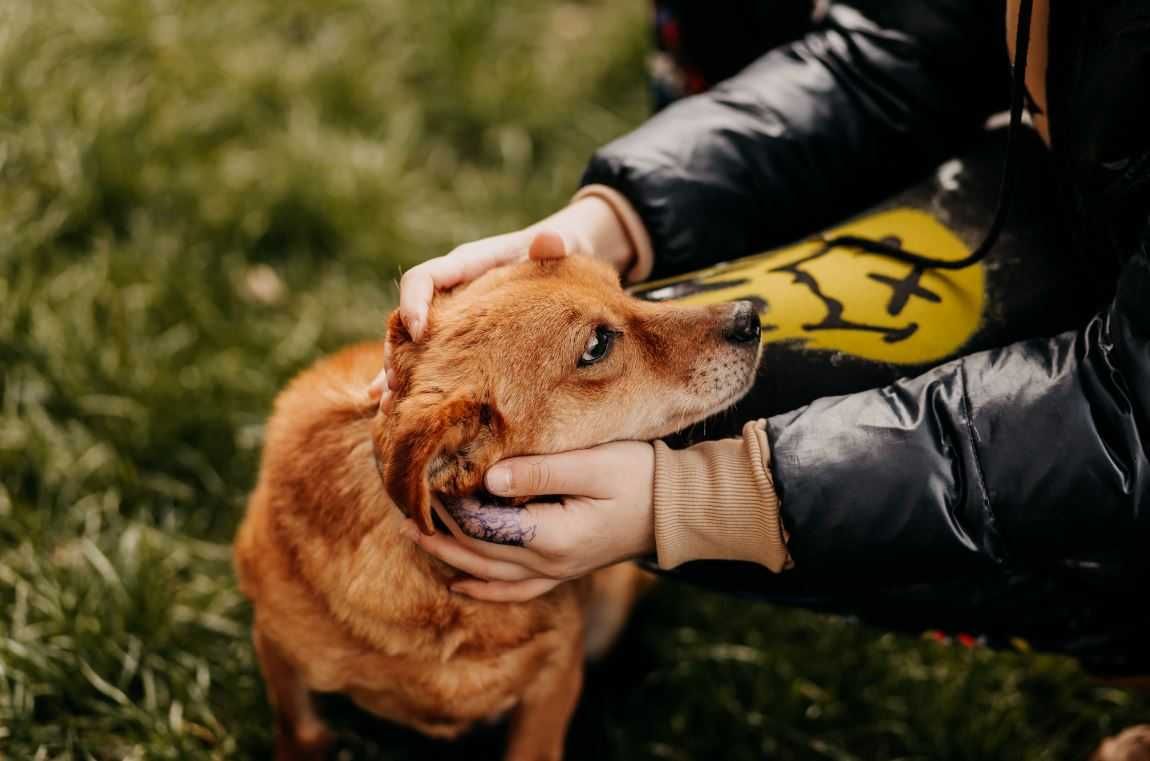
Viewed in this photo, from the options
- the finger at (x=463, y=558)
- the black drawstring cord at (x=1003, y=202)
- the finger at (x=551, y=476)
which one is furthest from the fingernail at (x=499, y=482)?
the black drawstring cord at (x=1003, y=202)

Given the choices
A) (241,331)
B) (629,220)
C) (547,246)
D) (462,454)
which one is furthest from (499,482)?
(241,331)

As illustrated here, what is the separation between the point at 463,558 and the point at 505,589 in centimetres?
13

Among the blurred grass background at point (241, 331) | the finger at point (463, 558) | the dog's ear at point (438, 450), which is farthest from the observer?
the blurred grass background at point (241, 331)

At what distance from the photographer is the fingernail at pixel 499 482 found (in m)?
2.02

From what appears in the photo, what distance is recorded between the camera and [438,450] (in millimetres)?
1909

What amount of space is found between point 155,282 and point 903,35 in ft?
8.13

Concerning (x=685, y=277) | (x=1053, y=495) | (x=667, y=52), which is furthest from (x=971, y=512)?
(x=667, y=52)

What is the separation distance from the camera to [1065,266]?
2375 millimetres

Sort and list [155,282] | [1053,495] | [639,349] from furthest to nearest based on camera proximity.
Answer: [155,282], [639,349], [1053,495]

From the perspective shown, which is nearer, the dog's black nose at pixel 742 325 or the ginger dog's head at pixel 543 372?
the ginger dog's head at pixel 543 372

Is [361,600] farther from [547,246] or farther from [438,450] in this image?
[547,246]

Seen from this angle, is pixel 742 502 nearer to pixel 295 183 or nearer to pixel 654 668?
pixel 654 668

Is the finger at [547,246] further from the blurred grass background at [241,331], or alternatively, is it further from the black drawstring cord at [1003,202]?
the blurred grass background at [241,331]

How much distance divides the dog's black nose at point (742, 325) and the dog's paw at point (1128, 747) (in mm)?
1393
